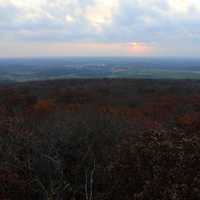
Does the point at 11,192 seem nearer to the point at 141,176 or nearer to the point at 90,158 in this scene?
the point at 90,158

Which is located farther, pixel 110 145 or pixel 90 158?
pixel 110 145

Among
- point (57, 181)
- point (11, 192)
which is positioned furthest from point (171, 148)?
point (11, 192)

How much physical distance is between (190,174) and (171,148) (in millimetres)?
716

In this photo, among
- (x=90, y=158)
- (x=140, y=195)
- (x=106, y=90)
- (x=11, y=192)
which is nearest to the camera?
(x=140, y=195)

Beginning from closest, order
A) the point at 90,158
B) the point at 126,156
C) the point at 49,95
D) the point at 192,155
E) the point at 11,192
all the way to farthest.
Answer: the point at 192,155 → the point at 126,156 → the point at 11,192 → the point at 90,158 → the point at 49,95

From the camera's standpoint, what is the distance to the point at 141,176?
6625 mm

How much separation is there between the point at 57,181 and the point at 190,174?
327 centimetres

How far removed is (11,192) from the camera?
777 cm

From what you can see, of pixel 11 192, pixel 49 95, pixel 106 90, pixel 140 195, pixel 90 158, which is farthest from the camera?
pixel 106 90

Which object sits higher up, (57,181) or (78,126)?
(78,126)

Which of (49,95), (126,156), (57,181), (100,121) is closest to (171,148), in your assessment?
(126,156)

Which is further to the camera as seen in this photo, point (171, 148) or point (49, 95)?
point (49, 95)

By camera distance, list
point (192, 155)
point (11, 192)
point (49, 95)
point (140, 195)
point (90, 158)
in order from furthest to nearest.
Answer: point (49, 95) < point (90, 158) < point (11, 192) < point (192, 155) < point (140, 195)

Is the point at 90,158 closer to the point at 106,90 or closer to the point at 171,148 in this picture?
the point at 171,148
